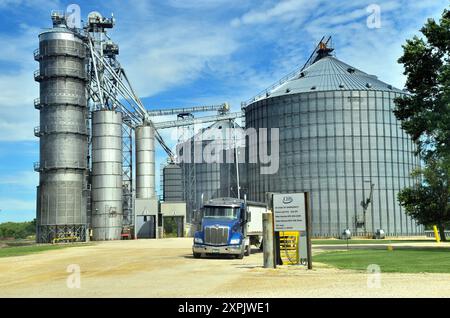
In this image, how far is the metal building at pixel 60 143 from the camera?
276 feet

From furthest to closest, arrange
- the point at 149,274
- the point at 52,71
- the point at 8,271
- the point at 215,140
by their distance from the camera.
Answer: the point at 215,140
the point at 52,71
the point at 8,271
the point at 149,274

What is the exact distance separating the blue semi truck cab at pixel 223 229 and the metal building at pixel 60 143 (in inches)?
2062

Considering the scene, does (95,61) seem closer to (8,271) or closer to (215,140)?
(215,140)

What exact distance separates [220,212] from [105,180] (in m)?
56.2

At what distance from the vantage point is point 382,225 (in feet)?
300

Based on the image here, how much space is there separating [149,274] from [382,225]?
243 ft


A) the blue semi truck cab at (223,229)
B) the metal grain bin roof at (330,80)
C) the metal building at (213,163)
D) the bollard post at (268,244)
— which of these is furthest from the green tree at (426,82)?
the metal building at (213,163)

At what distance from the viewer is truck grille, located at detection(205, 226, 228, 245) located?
3372cm

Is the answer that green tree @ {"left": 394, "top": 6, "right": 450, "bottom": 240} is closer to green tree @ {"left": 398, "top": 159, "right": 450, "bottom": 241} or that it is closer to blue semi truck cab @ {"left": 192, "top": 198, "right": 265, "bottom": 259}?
blue semi truck cab @ {"left": 192, "top": 198, "right": 265, "bottom": 259}

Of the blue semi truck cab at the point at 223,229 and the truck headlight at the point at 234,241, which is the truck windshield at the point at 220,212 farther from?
the truck headlight at the point at 234,241

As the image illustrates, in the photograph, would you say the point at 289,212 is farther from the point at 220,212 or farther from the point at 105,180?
the point at 105,180

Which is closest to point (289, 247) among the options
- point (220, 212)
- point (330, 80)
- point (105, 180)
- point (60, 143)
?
point (220, 212)

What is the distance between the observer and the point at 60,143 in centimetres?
8375
